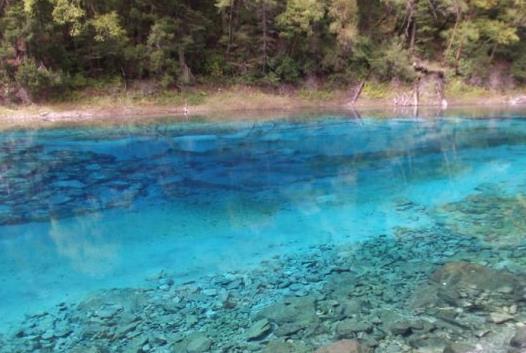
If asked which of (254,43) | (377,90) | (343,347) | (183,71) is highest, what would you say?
(254,43)

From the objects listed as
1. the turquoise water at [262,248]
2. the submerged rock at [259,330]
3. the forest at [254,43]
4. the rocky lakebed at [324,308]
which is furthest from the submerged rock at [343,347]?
the forest at [254,43]

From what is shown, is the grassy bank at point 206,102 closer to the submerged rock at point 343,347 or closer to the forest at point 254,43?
the forest at point 254,43

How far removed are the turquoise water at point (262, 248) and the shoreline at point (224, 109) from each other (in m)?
8.22

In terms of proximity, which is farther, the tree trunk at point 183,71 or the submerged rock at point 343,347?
the tree trunk at point 183,71

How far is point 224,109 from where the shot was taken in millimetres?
29016

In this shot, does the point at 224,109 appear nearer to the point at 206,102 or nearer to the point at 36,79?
the point at 206,102

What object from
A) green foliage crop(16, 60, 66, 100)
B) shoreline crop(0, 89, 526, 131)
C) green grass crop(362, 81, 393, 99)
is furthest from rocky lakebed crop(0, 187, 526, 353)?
green grass crop(362, 81, 393, 99)

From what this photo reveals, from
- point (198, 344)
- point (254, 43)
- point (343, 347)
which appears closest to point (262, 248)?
point (198, 344)

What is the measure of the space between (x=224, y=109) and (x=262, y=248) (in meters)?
20.6

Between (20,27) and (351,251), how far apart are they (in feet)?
73.9

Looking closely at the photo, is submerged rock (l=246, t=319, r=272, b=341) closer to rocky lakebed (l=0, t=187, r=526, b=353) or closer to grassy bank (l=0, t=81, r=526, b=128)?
rocky lakebed (l=0, t=187, r=526, b=353)

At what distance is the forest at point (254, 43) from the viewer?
26.0m

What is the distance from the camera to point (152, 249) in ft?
30.4

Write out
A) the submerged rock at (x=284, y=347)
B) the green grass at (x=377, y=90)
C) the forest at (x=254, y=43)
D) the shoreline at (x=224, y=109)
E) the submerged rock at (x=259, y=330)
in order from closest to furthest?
the submerged rock at (x=284, y=347) → the submerged rock at (x=259, y=330) → the shoreline at (x=224, y=109) → the forest at (x=254, y=43) → the green grass at (x=377, y=90)
